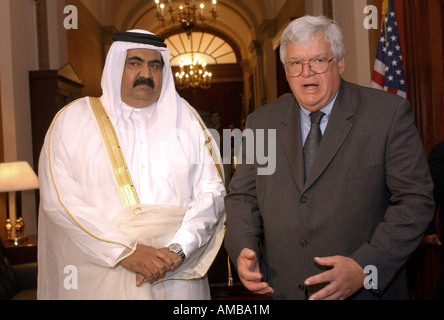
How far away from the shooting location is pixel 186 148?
2287 mm

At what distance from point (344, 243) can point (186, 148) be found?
0.90 meters

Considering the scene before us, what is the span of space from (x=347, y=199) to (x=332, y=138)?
0.22 metres

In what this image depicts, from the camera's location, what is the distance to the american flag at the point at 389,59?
381cm

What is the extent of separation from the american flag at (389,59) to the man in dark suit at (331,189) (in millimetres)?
2173

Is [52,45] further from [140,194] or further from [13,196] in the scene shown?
[140,194]

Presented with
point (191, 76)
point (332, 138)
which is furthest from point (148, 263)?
point (191, 76)

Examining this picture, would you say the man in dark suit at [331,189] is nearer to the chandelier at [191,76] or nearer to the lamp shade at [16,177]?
the lamp shade at [16,177]

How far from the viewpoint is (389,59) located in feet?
12.7

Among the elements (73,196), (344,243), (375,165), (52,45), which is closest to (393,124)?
(375,165)

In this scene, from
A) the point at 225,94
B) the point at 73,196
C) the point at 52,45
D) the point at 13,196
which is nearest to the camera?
the point at 73,196
